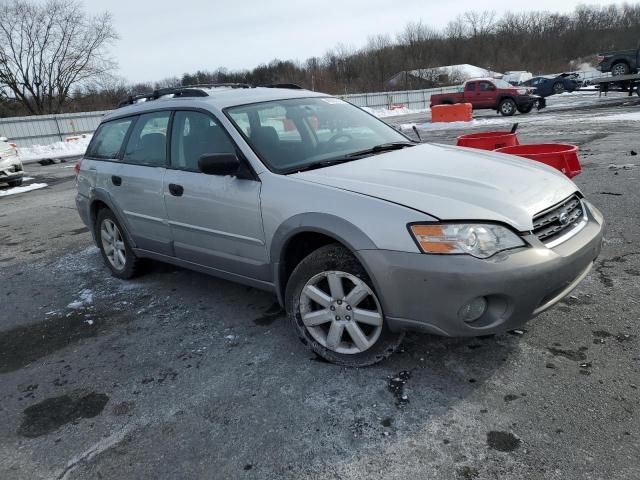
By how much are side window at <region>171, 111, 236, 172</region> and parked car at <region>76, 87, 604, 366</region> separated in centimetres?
1

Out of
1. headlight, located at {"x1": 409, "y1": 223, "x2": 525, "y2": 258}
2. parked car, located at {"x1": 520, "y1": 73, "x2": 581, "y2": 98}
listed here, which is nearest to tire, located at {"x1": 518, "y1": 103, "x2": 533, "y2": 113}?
parked car, located at {"x1": 520, "y1": 73, "x2": 581, "y2": 98}

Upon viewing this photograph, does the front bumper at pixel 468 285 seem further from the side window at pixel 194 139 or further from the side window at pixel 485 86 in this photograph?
the side window at pixel 485 86

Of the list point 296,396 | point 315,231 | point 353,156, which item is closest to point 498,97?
point 353,156

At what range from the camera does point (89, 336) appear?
12.8 ft

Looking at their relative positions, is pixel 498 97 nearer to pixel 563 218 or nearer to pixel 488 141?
pixel 488 141

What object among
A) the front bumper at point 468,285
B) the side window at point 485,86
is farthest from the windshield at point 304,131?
the side window at point 485,86

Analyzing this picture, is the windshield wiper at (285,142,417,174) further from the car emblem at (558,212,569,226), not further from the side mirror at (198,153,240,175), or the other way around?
the car emblem at (558,212,569,226)

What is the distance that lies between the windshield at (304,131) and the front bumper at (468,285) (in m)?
1.08

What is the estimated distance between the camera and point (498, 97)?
75.7 ft

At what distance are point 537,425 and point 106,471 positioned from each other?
207 cm

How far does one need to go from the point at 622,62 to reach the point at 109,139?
1086 inches

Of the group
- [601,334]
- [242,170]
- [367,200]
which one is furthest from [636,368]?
[242,170]

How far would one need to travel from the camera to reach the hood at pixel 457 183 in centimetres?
263

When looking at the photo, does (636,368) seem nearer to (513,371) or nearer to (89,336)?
(513,371)
